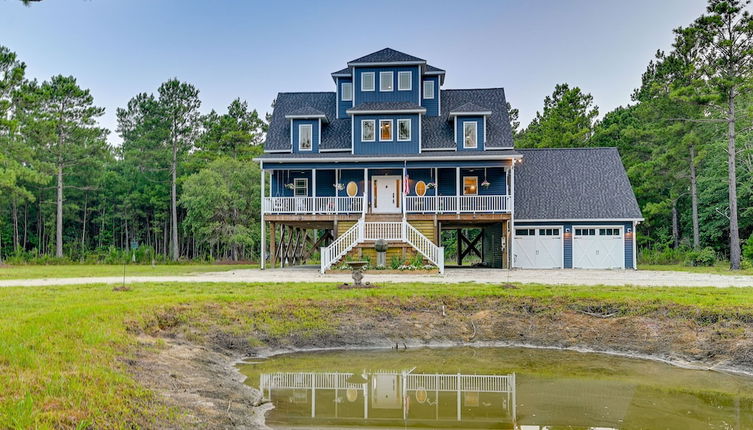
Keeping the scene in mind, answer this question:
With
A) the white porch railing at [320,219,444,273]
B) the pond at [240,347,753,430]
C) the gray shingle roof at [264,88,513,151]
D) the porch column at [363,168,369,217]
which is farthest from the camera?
the gray shingle roof at [264,88,513,151]

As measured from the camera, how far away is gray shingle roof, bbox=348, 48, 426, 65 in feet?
96.2

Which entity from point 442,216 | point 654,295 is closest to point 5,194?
point 442,216

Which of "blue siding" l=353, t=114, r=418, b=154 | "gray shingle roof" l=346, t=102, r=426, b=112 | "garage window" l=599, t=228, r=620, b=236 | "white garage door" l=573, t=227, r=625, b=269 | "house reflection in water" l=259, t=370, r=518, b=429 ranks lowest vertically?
"house reflection in water" l=259, t=370, r=518, b=429

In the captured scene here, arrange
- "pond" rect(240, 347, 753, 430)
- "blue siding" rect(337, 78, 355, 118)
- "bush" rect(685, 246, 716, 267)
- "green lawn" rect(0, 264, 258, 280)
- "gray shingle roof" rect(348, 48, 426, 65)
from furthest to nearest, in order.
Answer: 1. "blue siding" rect(337, 78, 355, 118)
2. "bush" rect(685, 246, 716, 267)
3. "gray shingle roof" rect(348, 48, 426, 65)
4. "green lawn" rect(0, 264, 258, 280)
5. "pond" rect(240, 347, 753, 430)

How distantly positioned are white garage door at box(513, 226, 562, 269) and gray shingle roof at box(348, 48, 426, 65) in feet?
33.3

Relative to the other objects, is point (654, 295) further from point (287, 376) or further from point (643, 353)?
point (287, 376)

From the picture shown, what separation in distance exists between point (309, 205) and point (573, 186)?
13.5 meters

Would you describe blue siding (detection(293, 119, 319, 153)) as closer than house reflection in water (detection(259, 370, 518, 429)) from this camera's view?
No

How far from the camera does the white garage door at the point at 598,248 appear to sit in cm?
2783

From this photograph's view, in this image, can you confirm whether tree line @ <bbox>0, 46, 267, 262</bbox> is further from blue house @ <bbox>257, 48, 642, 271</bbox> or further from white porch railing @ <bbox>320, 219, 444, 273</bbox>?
white porch railing @ <bbox>320, 219, 444, 273</bbox>

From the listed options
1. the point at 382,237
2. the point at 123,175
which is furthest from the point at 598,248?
the point at 123,175

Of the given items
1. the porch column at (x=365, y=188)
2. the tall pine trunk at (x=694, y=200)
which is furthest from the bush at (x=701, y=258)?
the porch column at (x=365, y=188)

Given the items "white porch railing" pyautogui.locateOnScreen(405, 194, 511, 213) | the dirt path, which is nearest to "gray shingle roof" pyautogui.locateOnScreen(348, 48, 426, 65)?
"white porch railing" pyautogui.locateOnScreen(405, 194, 511, 213)

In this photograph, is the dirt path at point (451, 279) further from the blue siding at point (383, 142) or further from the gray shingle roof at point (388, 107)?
the gray shingle roof at point (388, 107)
